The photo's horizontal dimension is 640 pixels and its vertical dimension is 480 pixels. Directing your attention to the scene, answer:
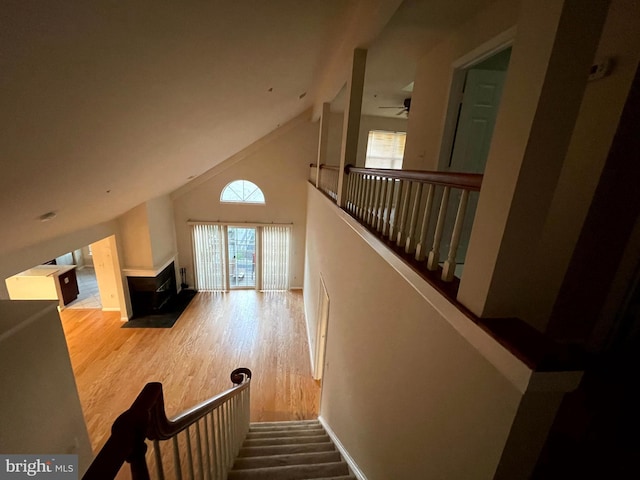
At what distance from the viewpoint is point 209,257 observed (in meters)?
7.00

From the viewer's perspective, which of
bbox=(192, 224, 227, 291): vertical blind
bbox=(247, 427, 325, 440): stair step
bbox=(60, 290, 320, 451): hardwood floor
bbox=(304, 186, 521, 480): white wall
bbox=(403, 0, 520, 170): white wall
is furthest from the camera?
bbox=(192, 224, 227, 291): vertical blind

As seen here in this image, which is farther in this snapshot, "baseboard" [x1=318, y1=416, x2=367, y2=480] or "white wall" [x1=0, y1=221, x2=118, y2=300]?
"white wall" [x1=0, y1=221, x2=118, y2=300]

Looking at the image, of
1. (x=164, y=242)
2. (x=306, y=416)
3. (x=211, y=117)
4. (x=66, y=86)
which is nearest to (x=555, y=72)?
(x=66, y=86)

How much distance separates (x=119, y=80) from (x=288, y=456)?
9.88 ft

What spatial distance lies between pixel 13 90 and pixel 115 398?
14.3 ft

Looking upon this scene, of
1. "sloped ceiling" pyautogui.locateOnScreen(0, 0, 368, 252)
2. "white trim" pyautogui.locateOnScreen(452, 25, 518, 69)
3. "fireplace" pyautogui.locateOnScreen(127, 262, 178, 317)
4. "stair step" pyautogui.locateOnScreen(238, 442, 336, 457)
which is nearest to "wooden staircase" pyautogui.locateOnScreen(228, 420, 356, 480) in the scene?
"stair step" pyautogui.locateOnScreen(238, 442, 336, 457)

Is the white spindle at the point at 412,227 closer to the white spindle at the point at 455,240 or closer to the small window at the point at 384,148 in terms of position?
the white spindle at the point at 455,240

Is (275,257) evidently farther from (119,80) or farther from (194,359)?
(119,80)

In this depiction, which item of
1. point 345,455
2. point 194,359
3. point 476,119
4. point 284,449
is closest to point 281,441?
point 284,449

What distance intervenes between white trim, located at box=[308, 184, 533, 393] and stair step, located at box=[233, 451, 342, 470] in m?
2.03

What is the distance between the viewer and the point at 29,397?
196cm

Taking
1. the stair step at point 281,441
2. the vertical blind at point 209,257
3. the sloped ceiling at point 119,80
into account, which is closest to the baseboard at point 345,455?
the stair step at point 281,441

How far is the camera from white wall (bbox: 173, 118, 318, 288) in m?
6.47

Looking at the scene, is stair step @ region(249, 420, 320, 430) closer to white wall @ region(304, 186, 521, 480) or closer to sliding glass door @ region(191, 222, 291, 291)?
white wall @ region(304, 186, 521, 480)
